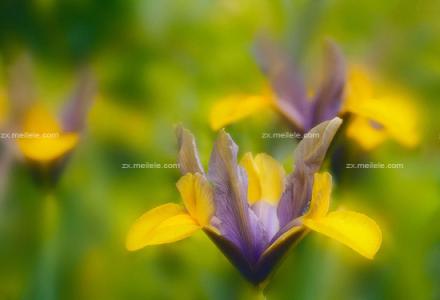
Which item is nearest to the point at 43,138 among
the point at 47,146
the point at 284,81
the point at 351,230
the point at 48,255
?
the point at 47,146

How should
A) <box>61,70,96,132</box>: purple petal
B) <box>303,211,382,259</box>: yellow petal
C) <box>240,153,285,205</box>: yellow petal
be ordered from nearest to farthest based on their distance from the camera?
<box>303,211,382,259</box>: yellow petal → <box>240,153,285,205</box>: yellow petal → <box>61,70,96,132</box>: purple petal

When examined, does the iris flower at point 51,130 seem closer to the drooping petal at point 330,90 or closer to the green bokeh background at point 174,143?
the green bokeh background at point 174,143

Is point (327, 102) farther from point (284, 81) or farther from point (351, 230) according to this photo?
point (351, 230)

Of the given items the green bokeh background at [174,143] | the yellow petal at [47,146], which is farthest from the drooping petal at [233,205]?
the yellow petal at [47,146]

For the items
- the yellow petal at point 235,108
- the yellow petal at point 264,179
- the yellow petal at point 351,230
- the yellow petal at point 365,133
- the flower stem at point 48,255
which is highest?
the yellow petal at point 235,108

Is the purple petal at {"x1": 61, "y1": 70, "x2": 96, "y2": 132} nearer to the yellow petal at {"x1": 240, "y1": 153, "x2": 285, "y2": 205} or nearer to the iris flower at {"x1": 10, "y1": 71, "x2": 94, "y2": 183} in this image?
the iris flower at {"x1": 10, "y1": 71, "x2": 94, "y2": 183}

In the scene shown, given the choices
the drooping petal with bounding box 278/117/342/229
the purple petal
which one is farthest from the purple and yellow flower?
the purple petal
